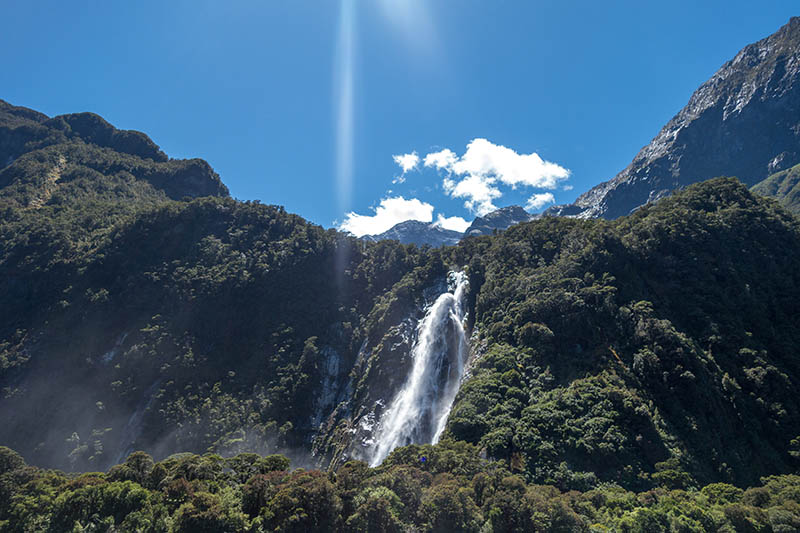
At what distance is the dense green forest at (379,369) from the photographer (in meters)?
20.4

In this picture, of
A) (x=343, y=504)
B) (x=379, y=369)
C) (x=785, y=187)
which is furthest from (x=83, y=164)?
(x=785, y=187)

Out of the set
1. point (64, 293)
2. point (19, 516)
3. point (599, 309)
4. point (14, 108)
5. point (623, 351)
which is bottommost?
point (19, 516)

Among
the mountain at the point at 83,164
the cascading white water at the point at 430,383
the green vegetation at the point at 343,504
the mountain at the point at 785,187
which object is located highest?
the mountain at the point at 785,187

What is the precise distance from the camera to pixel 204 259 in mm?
76312

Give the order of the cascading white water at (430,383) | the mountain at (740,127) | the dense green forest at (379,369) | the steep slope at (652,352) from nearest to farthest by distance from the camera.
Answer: the dense green forest at (379,369)
the steep slope at (652,352)
the cascading white water at (430,383)
the mountain at (740,127)

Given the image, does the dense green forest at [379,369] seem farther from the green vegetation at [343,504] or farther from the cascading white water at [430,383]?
the cascading white water at [430,383]

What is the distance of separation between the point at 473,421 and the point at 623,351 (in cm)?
1730

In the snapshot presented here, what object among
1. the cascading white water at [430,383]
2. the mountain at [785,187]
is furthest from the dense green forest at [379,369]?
the mountain at [785,187]

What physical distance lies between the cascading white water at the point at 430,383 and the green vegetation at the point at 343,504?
71.7 feet

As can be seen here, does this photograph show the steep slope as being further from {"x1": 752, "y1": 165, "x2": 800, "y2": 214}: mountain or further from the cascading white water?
{"x1": 752, "y1": 165, "x2": 800, "y2": 214}: mountain

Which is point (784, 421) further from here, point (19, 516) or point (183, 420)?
point (183, 420)

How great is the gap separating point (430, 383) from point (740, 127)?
187397 mm

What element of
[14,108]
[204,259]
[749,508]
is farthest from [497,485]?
[14,108]

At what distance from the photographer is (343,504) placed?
20688 mm
